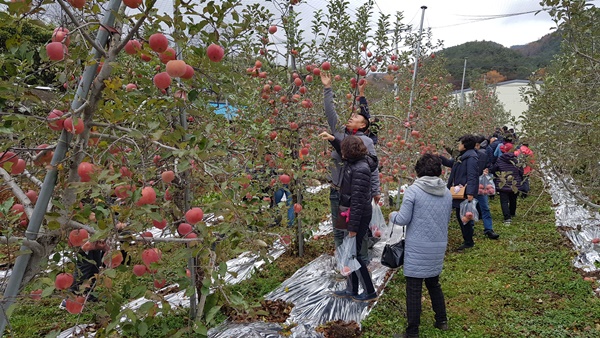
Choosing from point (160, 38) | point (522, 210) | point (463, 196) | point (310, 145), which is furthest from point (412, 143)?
point (160, 38)

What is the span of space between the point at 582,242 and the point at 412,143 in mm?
2792

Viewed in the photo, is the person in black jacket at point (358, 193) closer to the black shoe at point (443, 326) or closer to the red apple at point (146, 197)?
the black shoe at point (443, 326)

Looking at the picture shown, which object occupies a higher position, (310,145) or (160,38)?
(160,38)

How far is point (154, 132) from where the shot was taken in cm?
149

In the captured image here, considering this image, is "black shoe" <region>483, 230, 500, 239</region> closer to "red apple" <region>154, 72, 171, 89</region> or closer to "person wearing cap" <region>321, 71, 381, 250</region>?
"person wearing cap" <region>321, 71, 381, 250</region>

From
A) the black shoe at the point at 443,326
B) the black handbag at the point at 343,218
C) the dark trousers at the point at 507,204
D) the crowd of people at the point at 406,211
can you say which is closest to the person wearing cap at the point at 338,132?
the crowd of people at the point at 406,211

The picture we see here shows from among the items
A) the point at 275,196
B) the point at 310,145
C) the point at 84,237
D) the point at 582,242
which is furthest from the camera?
the point at 582,242

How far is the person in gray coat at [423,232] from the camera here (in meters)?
3.22

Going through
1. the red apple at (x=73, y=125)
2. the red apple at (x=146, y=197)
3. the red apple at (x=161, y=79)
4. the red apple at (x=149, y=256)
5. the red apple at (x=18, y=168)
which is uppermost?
the red apple at (x=161, y=79)

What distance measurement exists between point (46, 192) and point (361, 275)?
3032mm

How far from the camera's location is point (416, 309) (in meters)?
3.27

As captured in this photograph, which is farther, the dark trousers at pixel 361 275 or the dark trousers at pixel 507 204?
the dark trousers at pixel 507 204

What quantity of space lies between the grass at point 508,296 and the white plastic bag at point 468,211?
47 cm

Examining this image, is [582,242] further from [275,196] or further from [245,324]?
[245,324]
